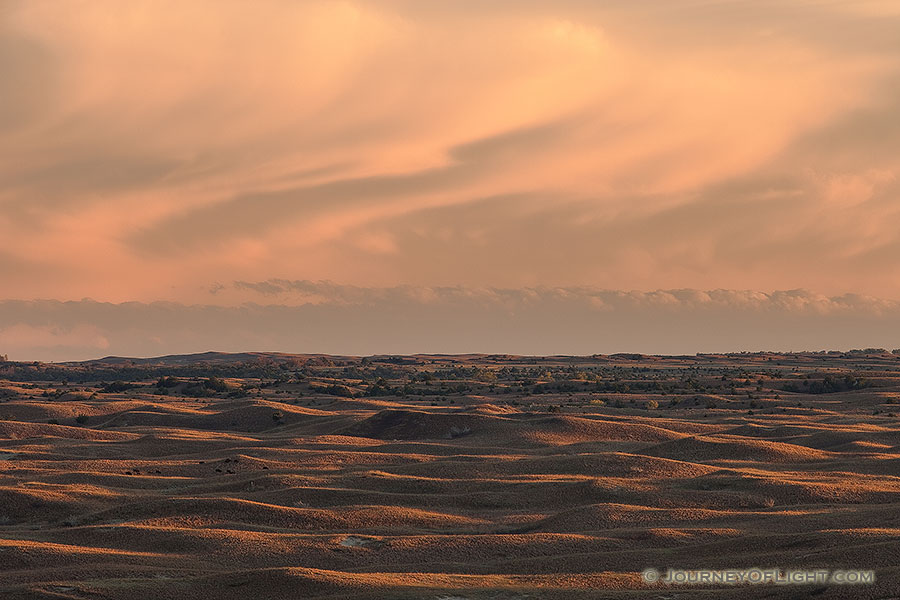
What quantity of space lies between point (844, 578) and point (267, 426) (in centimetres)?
6291

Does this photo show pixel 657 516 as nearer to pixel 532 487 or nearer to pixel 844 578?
pixel 532 487

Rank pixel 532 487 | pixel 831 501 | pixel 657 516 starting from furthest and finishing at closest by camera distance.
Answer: pixel 532 487 < pixel 831 501 < pixel 657 516

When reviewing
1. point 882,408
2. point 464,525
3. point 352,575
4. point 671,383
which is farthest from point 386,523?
point 671,383

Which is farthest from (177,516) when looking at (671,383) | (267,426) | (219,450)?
(671,383)

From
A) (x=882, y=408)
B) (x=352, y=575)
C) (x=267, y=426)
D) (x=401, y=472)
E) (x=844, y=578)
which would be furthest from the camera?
(x=882, y=408)

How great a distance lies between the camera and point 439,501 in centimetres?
4500

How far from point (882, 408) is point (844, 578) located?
70.2 metres

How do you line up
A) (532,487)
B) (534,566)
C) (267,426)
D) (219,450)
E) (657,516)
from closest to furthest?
(534,566)
(657,516)
(532,487)
(219,450)
(267,426)

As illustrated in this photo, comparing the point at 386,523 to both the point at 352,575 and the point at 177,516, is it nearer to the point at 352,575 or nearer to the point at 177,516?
the point at 177,516

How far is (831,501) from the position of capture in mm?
43219

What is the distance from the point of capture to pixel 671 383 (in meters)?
124

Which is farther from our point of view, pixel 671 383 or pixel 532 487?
pixel 671 383

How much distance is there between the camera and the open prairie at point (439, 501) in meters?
28.8

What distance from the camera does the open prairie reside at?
28781mm
